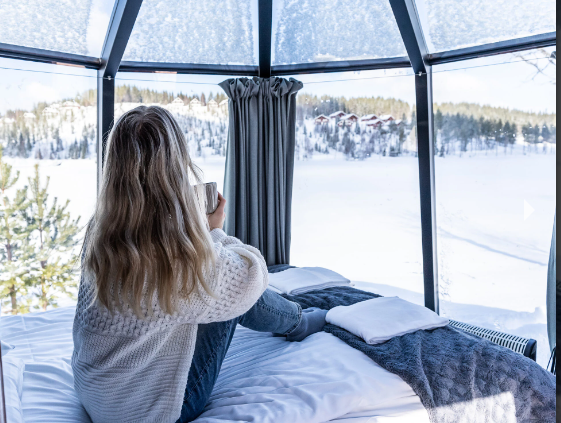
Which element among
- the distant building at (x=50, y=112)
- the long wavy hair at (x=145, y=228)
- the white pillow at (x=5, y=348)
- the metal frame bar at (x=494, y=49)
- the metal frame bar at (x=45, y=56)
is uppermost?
the metal frame bar at (x=45, y=56)

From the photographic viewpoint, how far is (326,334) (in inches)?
88.9

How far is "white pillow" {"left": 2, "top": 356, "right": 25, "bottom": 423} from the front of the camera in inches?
59.8

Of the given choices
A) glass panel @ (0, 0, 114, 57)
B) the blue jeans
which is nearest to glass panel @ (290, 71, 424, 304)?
glass panel @ (0, 0, 114, 57)

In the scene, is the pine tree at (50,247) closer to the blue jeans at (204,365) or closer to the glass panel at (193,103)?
the glass panel at (193,103)

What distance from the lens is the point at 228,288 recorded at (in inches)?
63.2

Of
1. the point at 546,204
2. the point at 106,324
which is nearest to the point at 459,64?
the point at 546,204

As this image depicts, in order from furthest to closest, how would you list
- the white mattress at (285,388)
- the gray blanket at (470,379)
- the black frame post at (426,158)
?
1. the black frame post at (426,158)
2. the gray blanket at (470,379)
3. the white mattress at (285,388)

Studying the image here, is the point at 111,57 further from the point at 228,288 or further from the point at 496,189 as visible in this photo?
the point at 496,189

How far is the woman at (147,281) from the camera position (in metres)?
1.48

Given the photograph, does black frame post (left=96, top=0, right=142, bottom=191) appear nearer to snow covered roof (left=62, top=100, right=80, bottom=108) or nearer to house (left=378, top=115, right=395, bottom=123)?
snow covered roof (left=62, top=100, right=80, bottom=108)

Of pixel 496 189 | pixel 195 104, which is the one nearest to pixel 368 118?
pixel 496 189

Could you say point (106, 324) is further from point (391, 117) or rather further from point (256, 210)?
point (391, 117)

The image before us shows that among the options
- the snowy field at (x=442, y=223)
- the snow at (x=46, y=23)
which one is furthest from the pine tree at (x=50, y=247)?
the snow at (x=46, y=23)

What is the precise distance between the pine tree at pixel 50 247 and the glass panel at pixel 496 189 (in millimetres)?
3004
